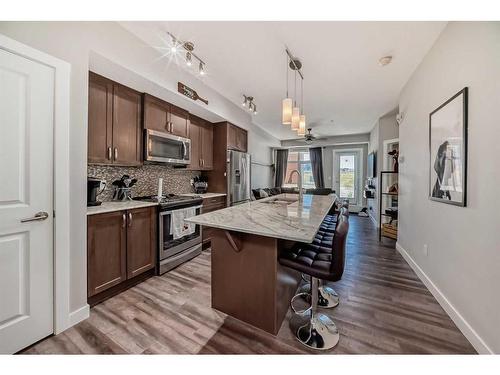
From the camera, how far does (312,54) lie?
2.38 m

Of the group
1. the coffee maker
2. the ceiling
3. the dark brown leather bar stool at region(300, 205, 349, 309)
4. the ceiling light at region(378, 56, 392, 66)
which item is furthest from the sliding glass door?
the coffee maker

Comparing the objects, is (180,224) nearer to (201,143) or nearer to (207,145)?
(201,143)

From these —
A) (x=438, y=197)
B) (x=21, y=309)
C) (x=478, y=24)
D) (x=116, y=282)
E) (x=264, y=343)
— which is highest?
(x=478, y=24)

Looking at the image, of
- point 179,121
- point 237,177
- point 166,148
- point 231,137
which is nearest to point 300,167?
point 237,177

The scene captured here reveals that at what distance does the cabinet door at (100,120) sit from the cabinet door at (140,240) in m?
0.69

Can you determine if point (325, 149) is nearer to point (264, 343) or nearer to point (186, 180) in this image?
point (186, 180)

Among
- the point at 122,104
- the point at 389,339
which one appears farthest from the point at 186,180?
the point at 389,339

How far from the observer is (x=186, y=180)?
12.0 ft

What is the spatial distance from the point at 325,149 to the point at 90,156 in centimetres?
685

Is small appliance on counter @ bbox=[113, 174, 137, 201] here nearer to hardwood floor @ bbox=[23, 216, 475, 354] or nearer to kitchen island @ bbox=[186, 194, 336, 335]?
hardwood floor @ bbox=[23, 216, 475, 354]

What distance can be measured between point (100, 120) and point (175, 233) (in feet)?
5.03

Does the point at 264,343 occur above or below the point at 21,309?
below

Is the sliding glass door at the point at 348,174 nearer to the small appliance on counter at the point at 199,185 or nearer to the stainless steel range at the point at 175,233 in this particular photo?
the small appliance on counter at the point at 199,185

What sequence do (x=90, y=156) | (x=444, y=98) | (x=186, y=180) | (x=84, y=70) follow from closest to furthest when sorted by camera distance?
(x=84, y=70), (x=444, y=98), (x=90, y=156), (x=186, y=180)
